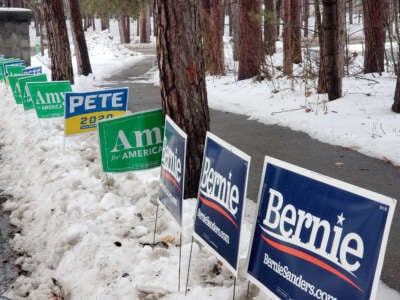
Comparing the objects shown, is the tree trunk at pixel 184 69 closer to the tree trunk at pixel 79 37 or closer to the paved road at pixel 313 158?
the paved road at pixel 313 158

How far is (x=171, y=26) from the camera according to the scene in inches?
183

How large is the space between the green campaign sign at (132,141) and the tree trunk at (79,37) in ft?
45.2

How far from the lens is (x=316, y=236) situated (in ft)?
7.51

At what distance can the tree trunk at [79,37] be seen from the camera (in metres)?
17.4

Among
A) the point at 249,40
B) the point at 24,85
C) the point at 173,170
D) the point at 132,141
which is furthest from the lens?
the point at 249,40

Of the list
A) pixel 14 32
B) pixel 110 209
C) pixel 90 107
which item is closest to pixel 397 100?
pixel 90 107

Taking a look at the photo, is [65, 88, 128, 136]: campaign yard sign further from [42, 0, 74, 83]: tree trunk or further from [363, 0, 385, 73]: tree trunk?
[42, 0, 74, 83]: tree trunk

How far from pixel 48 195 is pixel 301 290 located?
13.3 ft

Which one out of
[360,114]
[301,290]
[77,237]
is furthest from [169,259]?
[360,114]

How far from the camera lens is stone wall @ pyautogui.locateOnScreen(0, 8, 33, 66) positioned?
69.1 ft

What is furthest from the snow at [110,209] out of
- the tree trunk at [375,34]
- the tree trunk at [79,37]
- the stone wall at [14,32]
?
the stone wall at [14,32]

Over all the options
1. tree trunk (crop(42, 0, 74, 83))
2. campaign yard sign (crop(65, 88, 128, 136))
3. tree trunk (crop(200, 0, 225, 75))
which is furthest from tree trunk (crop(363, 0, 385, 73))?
tree trunk (crop(42, 0, 74, 83))

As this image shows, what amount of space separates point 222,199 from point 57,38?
1191 cm

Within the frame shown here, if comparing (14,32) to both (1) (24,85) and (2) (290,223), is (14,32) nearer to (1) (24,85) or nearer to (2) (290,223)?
(1) (24,85)
